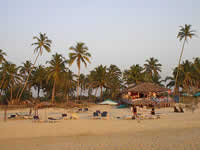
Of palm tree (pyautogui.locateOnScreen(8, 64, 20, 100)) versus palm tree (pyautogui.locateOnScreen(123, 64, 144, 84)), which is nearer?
palm tree (pyautogui.locateOnScreen(8, 64, 20, 100))

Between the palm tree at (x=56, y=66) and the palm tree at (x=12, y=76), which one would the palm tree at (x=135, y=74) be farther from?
the palm tree at (x=12, y=76)

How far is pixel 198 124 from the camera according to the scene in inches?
580

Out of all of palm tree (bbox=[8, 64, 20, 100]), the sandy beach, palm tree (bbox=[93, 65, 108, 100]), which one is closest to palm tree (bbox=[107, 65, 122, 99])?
palm tree (bbox=[93, 65, 108, 100])

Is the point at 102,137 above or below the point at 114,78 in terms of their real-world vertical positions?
below

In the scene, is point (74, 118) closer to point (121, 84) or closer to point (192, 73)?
point (121, 84)

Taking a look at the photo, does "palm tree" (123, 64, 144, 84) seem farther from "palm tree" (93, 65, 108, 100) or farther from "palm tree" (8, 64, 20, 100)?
"palm tree" (8, 64, 20, 100)

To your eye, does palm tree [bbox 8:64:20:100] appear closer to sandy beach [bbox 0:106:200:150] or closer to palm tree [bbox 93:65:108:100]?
palm tree [bbox 93:65:108:100]

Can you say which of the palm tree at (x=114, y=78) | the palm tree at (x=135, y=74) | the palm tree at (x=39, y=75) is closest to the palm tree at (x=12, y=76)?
the palm tree at (x=39, y=75)

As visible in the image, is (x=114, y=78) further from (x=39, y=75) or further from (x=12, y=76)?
(x=12, y=76)

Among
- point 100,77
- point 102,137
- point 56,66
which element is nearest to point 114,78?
point 100,77

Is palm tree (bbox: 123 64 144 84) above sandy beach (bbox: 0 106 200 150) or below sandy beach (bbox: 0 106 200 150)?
above

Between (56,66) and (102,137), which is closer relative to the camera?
(102,137)

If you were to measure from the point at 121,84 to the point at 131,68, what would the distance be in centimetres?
867

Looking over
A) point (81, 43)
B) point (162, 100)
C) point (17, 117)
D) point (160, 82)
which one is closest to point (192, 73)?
point (160, 82)
